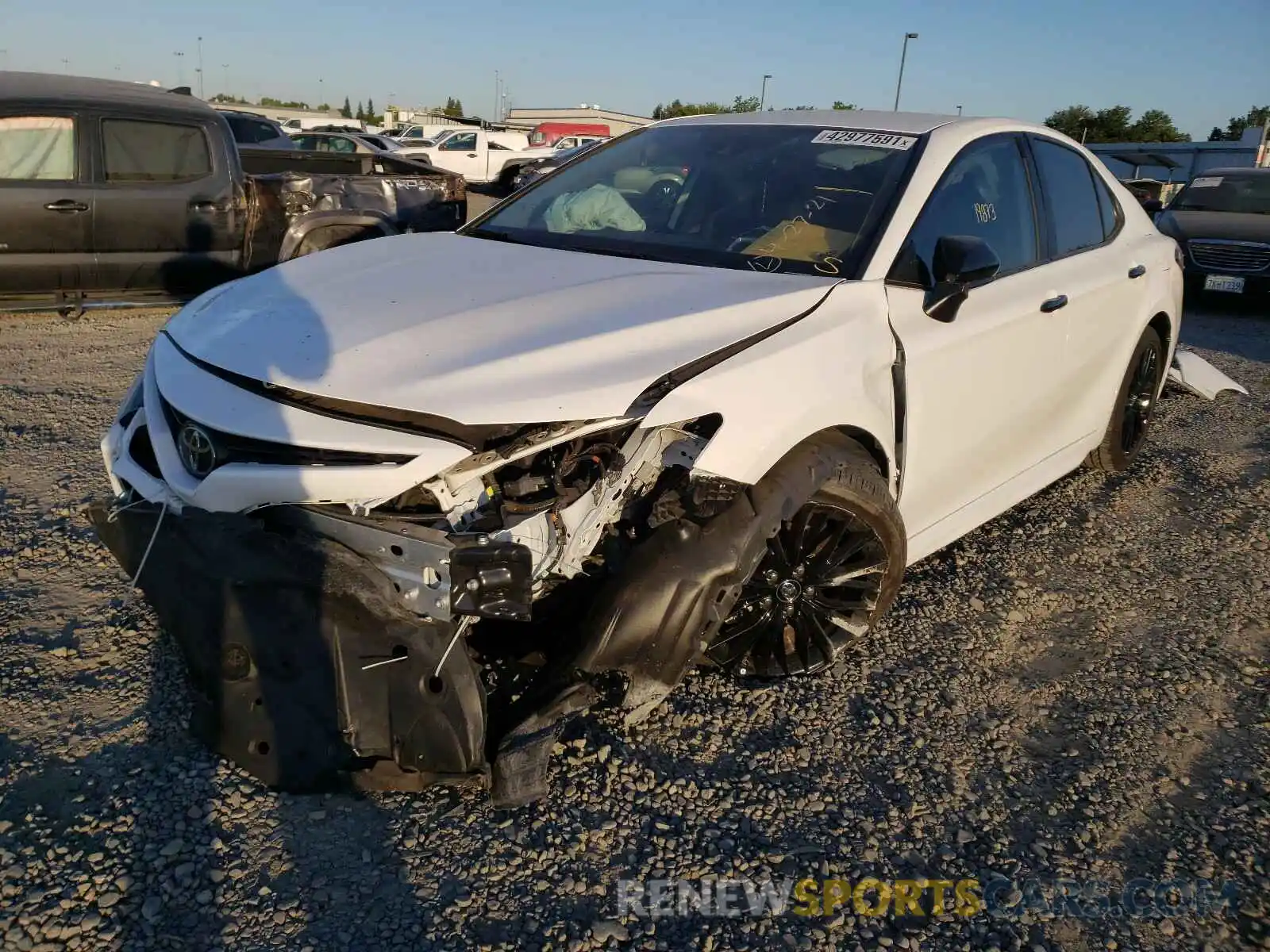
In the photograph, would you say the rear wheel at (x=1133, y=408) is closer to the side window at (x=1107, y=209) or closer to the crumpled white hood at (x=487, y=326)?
the side window at (x=1107, y=209)

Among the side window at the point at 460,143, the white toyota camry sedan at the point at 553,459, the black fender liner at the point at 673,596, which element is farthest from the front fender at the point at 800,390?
the side window at the point at 460,143

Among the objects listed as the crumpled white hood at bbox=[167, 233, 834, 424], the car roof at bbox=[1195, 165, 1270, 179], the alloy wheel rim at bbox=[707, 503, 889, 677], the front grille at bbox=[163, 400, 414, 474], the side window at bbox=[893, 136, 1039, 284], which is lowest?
the alloy wheel rim at bbox=[707, 503, 889, 677]

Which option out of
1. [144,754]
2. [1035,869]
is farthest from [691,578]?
[144,754]

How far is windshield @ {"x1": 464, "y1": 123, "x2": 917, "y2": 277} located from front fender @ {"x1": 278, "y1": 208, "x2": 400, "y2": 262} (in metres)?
3.83

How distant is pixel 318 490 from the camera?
2439 millimetres

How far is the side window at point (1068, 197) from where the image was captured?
430 centimetres

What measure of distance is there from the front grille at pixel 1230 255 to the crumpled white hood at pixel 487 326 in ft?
34.2

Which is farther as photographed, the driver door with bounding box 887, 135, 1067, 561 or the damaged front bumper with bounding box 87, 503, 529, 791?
the driver door with bounding box 887, 135, 1067, 561

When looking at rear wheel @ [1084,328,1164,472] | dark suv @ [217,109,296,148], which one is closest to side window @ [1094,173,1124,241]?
rear wheel @ [1084,328,1164,472]

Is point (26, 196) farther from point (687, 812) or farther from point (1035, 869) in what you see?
point (1035, 869)

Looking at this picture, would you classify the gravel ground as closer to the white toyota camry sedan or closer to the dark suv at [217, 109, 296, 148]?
the white toyota camry sedan

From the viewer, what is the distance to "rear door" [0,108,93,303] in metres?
7.43

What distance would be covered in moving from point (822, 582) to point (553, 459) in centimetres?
103

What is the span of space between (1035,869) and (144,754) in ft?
7.72
